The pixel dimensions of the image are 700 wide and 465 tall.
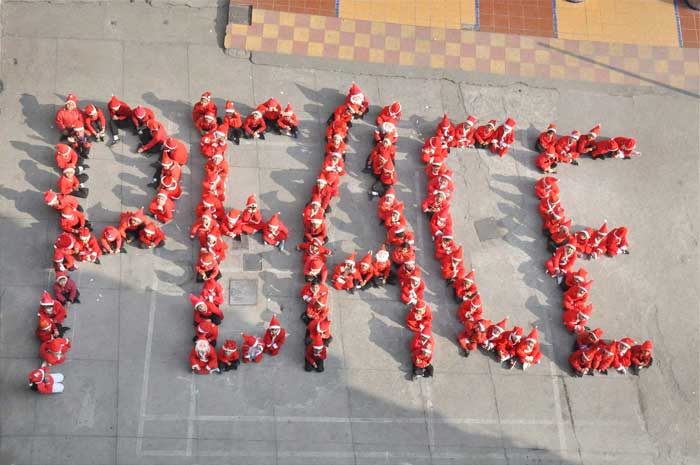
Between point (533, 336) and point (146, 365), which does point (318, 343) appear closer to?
point (146, 365)

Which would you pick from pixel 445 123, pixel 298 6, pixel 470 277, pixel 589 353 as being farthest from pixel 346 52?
pixel 589 353

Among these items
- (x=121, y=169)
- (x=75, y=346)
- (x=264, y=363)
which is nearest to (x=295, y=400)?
(x=264, y=363)

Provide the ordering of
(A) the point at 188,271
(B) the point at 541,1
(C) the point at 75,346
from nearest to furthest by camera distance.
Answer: (C) the point at 75,346 < (A) the point at 188,271 < (B) the point at 541,1

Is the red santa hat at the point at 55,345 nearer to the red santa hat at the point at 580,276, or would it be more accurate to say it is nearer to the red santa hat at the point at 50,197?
the red santa hat at the point at 50,197

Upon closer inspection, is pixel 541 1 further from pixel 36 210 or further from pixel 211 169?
pixel 36 210

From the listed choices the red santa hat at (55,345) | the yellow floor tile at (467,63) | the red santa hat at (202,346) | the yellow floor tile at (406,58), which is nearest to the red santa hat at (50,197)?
the red santa hat at (55,345)
